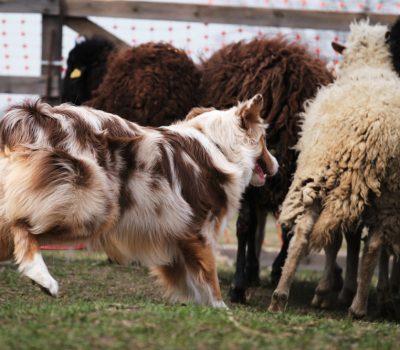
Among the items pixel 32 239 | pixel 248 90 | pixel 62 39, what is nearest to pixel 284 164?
pixel 248 90

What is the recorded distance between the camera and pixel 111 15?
10508 mm

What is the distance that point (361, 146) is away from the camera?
655cm

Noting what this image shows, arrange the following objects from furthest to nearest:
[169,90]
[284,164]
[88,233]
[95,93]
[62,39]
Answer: [62,39], [95,93], [169,90], [284,164], [88,233]

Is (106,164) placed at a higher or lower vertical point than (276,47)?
lower

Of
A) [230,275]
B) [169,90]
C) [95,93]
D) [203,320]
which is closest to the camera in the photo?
[203,320]

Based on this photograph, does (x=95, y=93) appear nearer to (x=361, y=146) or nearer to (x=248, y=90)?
(x=248, y=90)

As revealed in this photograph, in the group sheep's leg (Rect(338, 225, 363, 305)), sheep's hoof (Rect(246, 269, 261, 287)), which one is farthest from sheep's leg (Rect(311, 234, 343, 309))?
sheep's hoof (Rect(246, 269, 261, 287))

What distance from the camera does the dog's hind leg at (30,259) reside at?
5371 mm

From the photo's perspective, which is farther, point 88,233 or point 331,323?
point 88,233

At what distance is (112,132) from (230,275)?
431 cm

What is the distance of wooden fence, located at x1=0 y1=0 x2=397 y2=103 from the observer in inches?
413

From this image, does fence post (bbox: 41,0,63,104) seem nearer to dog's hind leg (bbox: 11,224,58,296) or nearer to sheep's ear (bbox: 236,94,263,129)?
sheep's ear (bbox: 236,94,263,129)

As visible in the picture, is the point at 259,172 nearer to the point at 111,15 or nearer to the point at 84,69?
the point at 84,69

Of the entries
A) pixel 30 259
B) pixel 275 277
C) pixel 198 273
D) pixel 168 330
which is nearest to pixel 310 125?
pixel 198 273
